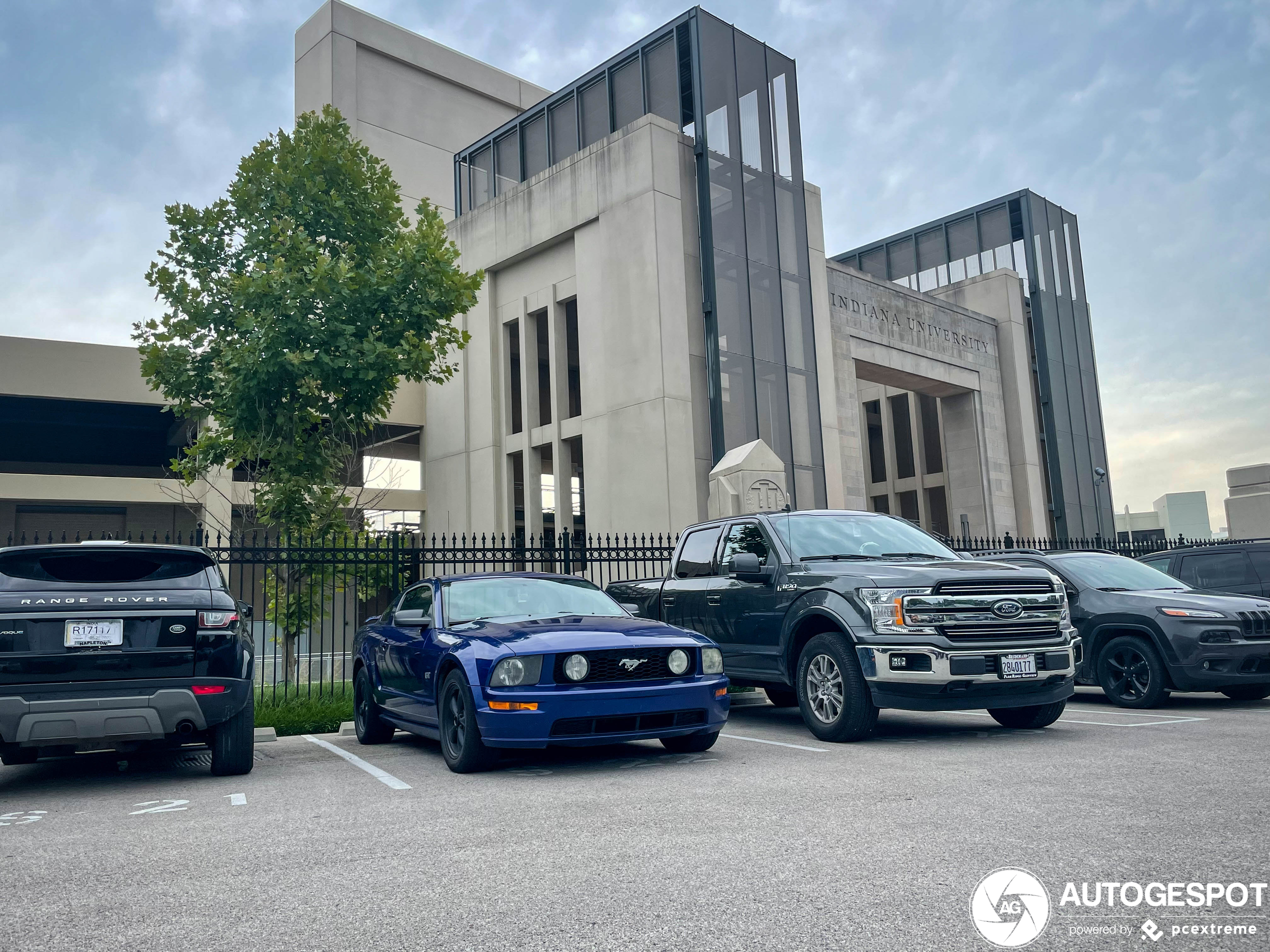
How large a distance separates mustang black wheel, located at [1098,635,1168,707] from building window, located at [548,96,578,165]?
22004mm

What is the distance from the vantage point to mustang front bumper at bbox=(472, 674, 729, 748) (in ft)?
23.2

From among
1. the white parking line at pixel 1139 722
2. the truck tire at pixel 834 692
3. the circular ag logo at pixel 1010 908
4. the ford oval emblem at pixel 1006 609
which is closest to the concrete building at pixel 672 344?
the white parking line at pixel 1139 722

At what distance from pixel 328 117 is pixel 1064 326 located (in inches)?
1178

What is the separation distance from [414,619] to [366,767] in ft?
3.97

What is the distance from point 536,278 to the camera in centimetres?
2838

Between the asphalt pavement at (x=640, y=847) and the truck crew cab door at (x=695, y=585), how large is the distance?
7.31 feet

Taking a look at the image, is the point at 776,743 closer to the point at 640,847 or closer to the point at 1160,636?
the point at 640,847

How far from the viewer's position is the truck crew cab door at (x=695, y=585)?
1010 centimetres

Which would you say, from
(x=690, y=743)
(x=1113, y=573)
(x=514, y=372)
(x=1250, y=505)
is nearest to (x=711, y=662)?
(x=690, y=743)

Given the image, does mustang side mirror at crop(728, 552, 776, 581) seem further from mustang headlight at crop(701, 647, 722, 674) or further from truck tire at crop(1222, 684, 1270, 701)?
truck tire at crop(1222, 684, 1270, 701)

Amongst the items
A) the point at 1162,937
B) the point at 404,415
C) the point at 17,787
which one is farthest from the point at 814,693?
the point at 404,415

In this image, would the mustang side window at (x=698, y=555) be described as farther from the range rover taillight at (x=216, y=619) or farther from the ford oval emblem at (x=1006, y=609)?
the range rover taillight at (x=216, y=619)

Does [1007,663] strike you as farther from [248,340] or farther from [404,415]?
[404,415]
